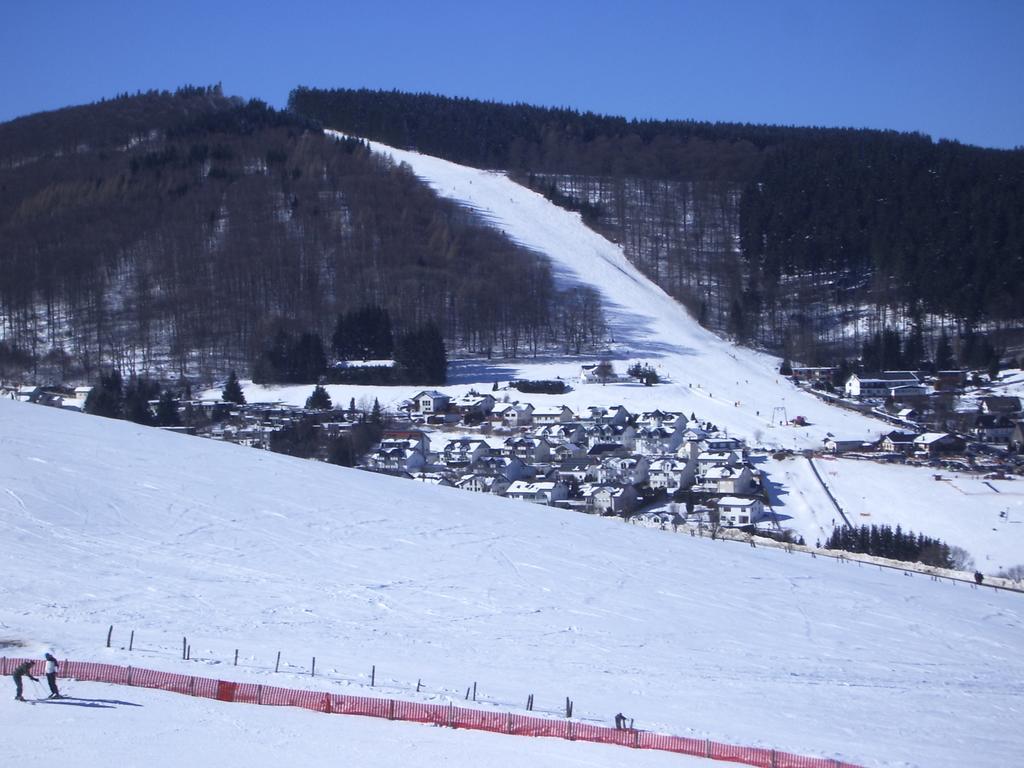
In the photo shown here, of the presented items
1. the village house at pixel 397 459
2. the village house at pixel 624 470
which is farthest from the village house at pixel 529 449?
the village house at pixel 397 459

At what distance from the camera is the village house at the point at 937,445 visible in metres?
27.0

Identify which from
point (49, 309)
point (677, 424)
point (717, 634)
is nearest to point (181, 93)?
point (49, 309)

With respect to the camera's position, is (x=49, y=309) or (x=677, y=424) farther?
(x=49, y=309)

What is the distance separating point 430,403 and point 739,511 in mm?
13722

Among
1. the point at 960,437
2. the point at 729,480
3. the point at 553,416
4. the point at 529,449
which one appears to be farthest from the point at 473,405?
the point at 960,437

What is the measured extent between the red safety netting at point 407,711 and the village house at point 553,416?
79.9 feet

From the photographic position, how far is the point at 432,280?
47.6 meters

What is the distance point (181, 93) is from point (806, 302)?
55060 millimetres

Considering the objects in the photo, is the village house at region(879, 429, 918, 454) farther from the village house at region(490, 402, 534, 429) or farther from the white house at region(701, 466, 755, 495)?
the village house at region(490, 402, 534, 429)

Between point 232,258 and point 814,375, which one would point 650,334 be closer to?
point 814,375

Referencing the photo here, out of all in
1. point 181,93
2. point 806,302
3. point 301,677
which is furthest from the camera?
point 181,93

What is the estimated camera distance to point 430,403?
33.3 meters

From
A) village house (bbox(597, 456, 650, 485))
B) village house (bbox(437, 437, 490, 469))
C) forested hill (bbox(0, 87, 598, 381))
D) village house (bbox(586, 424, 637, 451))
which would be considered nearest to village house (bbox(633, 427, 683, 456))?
village house (bbox(586, 424, 637, 451))

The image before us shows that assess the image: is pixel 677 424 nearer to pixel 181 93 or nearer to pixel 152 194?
pixel 152 194
